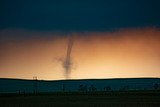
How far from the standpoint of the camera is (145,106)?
62.8 meters

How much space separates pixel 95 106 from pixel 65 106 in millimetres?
5458

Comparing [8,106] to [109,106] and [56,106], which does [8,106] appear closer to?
[56,106]

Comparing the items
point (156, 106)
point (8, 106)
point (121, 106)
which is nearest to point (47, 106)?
point (8, 106)

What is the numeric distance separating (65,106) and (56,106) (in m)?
1.39

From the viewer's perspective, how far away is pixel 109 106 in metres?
65.5

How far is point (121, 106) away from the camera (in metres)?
64.4

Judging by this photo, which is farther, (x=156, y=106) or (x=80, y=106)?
(x=80, y=106)

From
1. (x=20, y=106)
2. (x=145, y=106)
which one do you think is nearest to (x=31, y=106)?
(x=20, y=106)

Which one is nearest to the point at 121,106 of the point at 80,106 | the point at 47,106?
the point at 80,106

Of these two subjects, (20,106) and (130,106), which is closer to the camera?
(130,106)

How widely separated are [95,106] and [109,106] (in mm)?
2035

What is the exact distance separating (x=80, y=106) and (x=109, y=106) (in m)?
4.39

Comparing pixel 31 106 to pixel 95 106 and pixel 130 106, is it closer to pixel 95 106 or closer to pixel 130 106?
pixel 95 106

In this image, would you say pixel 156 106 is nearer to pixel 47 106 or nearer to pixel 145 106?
pixel 145 106
